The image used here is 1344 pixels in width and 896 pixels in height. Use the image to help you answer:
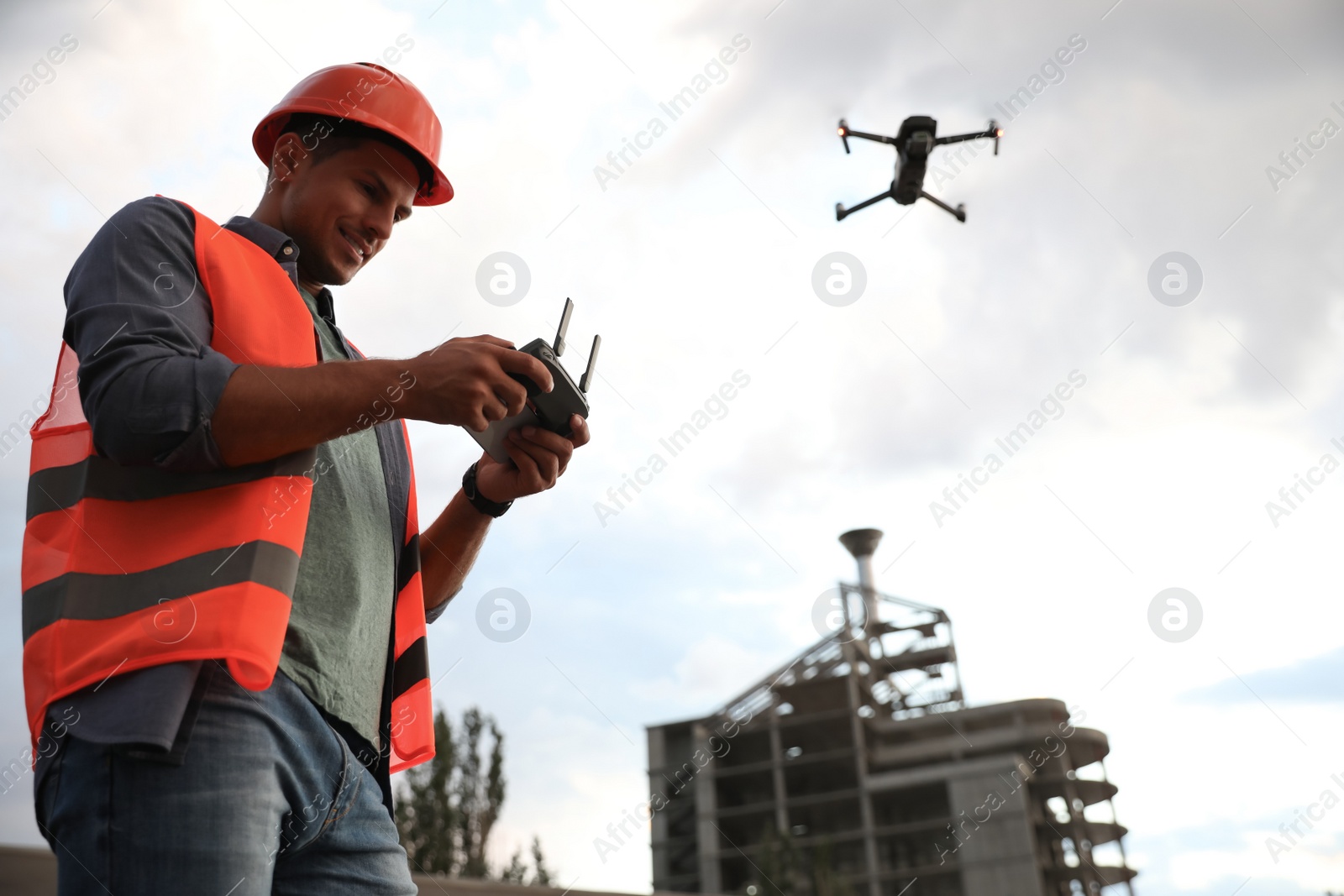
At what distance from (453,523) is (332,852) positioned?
75 cm

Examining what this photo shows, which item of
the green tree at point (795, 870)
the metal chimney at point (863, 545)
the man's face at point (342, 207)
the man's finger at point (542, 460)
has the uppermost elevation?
the metal chimney at point (863, 545)

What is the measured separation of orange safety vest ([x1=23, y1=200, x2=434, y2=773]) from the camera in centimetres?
117

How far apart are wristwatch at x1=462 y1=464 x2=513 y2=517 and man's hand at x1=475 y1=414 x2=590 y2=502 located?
0.07 m

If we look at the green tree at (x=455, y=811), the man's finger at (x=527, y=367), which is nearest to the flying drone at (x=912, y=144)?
the man's finger at (x=527, y=367)

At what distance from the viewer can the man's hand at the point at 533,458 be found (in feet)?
5.80

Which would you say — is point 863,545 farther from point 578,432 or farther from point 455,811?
point 578,432

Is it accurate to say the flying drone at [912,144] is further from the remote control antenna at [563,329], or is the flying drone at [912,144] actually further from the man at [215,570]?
the man at [215,570]

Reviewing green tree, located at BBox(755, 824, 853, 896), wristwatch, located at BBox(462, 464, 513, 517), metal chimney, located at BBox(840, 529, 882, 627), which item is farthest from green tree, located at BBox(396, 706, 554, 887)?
wristwatch, located at BBox(462, 464, 513, 517)

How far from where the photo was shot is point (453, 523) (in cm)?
203

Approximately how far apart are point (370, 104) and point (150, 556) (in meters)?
1.07

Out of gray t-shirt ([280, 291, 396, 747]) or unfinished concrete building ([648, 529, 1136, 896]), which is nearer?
gray t-shirt ([280, 291, 396, 747])

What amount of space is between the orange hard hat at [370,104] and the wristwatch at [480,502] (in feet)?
2.19

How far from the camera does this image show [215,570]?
1.20 metres

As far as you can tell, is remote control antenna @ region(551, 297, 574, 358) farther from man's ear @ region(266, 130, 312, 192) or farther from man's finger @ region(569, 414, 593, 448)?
man's ear @ region(266, 130, 312, 192)
